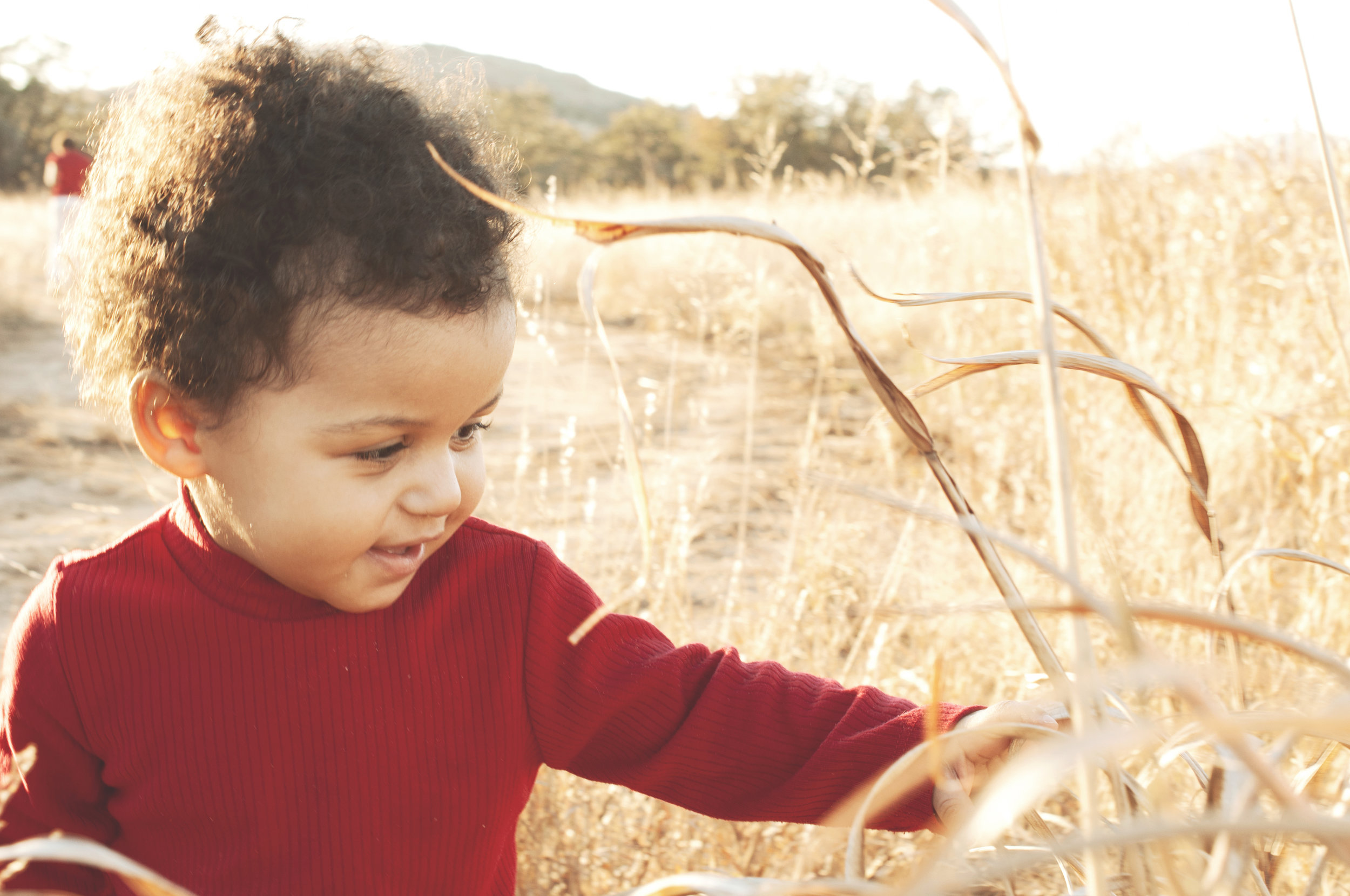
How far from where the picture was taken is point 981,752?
2.98 ft

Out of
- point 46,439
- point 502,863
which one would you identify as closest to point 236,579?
point 502,863

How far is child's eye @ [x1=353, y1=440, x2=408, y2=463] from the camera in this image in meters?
0.98

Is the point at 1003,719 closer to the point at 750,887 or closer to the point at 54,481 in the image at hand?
the point at 750,887

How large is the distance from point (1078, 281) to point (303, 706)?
2.70m

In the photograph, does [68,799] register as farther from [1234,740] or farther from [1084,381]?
[1084,381]

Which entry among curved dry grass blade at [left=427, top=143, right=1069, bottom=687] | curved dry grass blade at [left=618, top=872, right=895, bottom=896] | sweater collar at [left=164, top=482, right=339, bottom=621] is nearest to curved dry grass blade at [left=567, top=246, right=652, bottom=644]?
curved dry grass blade at [left=427, top=143, right=1069, bottom=687]

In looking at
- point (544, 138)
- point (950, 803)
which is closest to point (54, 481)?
point (950, 803)

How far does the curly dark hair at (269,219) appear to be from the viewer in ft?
3.15

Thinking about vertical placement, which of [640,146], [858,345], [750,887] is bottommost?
[750,887]

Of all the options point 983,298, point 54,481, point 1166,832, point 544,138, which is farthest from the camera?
point 544,138

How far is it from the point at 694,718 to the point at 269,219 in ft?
2.23

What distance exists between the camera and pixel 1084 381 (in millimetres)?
2684

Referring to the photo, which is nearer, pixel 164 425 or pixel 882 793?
pixel 882 793

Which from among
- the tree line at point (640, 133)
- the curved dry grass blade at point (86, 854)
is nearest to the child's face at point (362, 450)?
the curved dry grass blade at point (86, 854)
